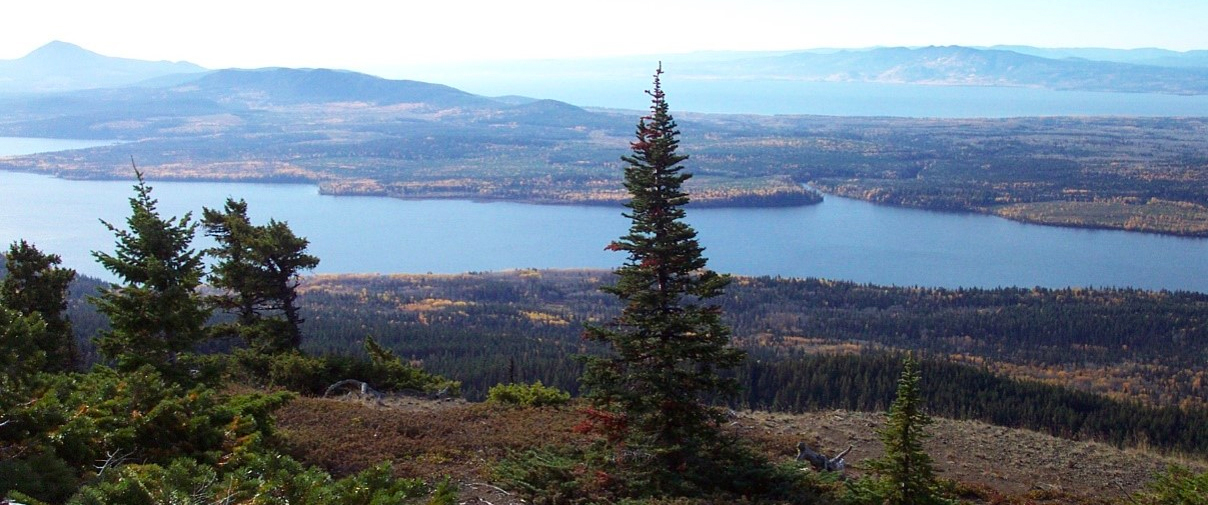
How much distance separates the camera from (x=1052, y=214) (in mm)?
117688

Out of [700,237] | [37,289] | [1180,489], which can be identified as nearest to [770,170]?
[700,237]

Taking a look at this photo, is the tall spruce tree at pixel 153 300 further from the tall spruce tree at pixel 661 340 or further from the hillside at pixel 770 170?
the hillside at pixel 770 170

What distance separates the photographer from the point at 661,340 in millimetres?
12531

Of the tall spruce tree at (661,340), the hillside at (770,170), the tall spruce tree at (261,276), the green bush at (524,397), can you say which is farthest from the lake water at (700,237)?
the tall spruce tree at (661,340)

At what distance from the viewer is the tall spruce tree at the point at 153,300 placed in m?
14.9

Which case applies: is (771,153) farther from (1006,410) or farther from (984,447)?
(984,447)

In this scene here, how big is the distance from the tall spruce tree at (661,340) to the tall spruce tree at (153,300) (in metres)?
7.09

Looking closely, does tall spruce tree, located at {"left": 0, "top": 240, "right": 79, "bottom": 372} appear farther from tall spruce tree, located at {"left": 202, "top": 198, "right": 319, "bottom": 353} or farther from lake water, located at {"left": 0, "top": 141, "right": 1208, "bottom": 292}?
lake water, located at {"left": 0, "top": 141, "right": 1208, "bottom": 292}

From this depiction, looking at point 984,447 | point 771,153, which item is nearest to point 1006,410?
point 984,447

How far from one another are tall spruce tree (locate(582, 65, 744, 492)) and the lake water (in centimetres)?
7407

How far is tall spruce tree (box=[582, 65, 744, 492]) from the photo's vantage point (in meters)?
12.4

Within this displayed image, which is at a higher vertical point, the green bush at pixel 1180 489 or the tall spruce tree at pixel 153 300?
the tall spruce tree at pixel 153 300

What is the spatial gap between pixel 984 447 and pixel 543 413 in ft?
29.1

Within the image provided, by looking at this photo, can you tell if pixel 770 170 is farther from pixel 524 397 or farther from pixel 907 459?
pixel 907 459
